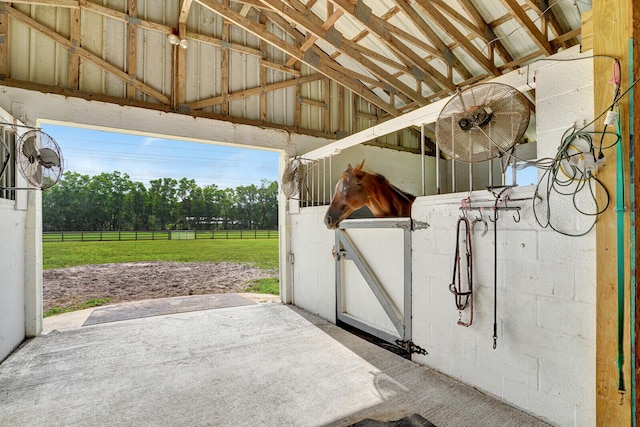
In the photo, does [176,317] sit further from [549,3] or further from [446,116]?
[549,3]

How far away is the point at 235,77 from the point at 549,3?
169 inches

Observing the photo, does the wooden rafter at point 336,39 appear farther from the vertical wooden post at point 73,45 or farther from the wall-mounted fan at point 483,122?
the wall-mounted fan at point 483,122

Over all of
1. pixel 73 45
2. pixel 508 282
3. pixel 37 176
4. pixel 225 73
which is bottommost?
pixel 508 282

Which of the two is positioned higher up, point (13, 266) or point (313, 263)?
point (13, 266)

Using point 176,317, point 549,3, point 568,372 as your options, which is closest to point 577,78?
point 568,372

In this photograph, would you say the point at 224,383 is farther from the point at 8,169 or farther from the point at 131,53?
the point at 131,53

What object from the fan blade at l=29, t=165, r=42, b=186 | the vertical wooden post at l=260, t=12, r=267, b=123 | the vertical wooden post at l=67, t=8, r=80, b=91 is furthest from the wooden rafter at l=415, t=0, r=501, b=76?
the fan blade at l=29, t=165, r=42, b=186

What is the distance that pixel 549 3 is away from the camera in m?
3.39

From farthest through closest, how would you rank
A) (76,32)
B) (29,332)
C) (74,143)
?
1. (74,143)
2. (76,32)
3. (29,332)

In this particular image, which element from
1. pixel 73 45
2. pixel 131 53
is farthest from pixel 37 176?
pixel 131 53

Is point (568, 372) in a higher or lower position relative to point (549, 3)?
lower

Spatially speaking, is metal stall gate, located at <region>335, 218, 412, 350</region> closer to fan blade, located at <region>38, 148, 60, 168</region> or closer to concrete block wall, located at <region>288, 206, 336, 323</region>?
concrete block wall, located at <region>288, 206, 336, 323</region>

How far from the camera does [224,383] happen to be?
2.33 m

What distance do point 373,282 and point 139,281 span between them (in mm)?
7104
